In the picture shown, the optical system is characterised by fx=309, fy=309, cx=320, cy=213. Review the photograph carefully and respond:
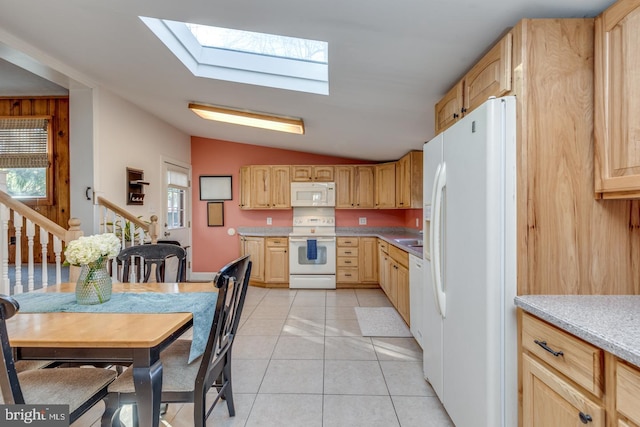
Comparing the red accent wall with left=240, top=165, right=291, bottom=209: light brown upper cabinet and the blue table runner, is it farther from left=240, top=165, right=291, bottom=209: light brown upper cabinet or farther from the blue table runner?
the blue table runner

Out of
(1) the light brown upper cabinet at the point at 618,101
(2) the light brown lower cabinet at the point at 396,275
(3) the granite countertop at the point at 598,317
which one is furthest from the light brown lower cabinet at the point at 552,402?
(2) the light brown lower cabinet at the point at 396,275

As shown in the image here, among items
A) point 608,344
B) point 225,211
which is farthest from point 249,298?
point 608,344

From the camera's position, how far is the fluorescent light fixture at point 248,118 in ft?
11.5

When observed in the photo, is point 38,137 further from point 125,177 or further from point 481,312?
point 481,312

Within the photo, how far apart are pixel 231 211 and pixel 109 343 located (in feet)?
14.5

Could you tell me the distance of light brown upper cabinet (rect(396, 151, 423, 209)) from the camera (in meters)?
4.19

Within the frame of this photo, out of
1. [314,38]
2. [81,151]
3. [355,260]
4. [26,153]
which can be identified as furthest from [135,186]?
[355,260]

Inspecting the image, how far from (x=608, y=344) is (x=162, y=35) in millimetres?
2878

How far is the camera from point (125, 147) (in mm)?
3738

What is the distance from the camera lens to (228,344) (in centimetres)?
171

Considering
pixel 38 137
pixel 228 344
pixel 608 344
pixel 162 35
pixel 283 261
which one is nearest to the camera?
pixel 608 344

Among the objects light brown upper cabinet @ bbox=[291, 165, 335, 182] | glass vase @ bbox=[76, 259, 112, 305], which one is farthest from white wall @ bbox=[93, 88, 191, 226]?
glass vase @ bbox=[76, 259, 112, 305]

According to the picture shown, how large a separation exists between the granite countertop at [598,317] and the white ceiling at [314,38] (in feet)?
3.96

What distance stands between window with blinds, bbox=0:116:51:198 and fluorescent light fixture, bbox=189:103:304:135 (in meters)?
2.17
